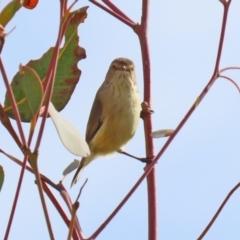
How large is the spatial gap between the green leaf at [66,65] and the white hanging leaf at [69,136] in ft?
0.71

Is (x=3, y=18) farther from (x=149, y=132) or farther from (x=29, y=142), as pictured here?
(x=149, y=132)

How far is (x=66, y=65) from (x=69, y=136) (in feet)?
1.05

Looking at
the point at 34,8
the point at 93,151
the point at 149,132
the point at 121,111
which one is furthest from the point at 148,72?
the point at 93,151

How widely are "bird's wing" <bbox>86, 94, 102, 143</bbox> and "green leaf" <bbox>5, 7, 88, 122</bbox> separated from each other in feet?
6.88

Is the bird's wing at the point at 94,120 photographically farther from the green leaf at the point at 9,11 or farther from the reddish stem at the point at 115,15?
the green leaf at the point at 9,11

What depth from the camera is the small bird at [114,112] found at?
324cm

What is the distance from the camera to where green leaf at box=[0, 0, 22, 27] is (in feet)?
2.86

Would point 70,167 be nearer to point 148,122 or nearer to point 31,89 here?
point 148,122

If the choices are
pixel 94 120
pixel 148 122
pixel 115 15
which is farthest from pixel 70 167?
pixel 94 120

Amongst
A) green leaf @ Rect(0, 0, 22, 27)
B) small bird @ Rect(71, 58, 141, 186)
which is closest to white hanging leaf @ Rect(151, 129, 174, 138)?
green leaf @ Rect(0, 0, 22, 27)

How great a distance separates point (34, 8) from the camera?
3.10 ft

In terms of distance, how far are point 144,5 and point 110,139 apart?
2.09 metres

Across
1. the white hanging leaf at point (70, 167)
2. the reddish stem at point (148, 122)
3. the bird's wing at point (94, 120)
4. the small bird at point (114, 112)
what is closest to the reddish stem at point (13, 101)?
the reddish stem at point (148, 122)

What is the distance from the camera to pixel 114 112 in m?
3.28
